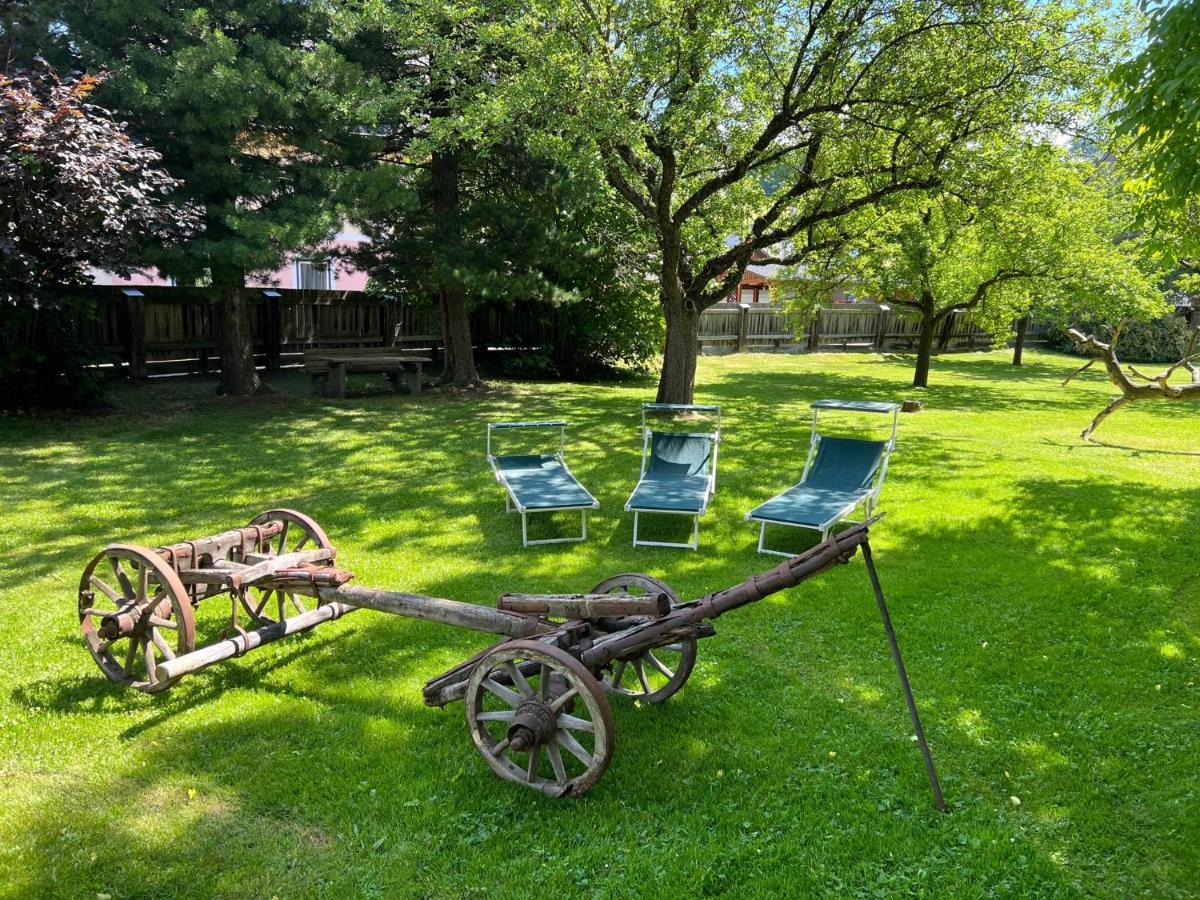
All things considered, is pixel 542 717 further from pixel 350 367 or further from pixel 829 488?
pixel 350 367

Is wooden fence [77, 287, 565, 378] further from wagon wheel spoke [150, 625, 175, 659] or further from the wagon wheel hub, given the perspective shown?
the wagon wheel hub

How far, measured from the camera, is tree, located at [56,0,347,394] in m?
9.62

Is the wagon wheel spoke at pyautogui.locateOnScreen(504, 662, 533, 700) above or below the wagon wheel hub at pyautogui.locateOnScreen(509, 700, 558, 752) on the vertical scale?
above

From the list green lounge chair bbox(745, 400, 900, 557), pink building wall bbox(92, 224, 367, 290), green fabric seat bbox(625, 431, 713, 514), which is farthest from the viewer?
pink building wall bbox(92, 224, 367, 290)

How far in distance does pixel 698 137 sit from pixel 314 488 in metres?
6.33

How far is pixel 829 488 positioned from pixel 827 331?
65.8 feet

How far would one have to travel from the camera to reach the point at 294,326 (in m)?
16.0

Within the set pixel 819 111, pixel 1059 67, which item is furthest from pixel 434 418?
pixel 1059 67

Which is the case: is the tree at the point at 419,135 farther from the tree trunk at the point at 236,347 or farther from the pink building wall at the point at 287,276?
the tree trunk at the point at 236,347

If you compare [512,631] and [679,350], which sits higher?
[679,350]

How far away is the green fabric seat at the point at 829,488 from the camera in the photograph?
634 cm

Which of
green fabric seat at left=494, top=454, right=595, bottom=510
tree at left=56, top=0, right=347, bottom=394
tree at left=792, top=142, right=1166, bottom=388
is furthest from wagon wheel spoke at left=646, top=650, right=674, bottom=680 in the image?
tree at left=792, top=142, right=1166, bottom=388

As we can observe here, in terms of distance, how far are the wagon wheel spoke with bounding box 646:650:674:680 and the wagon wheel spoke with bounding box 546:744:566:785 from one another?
36.1 inches

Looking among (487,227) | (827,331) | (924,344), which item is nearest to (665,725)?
(487,227)
